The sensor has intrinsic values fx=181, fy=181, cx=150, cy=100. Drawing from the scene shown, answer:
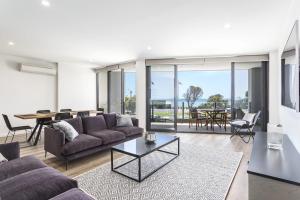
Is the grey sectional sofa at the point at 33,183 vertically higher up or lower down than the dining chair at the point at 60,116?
lower down

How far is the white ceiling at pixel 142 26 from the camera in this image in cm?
262

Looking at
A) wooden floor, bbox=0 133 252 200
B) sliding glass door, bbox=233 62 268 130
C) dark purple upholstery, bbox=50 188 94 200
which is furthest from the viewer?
sliding glass door, bbox=233 62 268 130

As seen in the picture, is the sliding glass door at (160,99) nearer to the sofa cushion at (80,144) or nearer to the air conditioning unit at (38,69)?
the sofa cushion at (80,144)

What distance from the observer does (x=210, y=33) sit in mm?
3697

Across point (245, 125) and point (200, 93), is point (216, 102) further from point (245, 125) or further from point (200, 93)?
point (245, 125)

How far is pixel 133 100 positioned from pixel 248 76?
4035mm

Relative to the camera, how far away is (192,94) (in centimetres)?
837

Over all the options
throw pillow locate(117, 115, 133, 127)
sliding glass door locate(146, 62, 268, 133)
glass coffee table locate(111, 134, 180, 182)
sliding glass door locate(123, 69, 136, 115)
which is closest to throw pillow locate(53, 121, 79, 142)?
glass coffee table locate(111, 134, 180, 182)

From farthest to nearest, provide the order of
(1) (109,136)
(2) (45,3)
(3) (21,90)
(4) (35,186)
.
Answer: (3) (21,90), (1) (109,136), (2) (45,3), (4) (35,186)

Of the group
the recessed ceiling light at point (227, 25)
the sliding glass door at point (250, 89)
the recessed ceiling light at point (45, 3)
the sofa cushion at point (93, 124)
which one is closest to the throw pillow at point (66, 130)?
the sofa cushion at point (93, 124)

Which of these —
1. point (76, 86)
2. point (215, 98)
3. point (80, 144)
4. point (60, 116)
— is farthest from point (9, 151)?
point (215, 98)

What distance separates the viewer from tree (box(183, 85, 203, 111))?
8148mm

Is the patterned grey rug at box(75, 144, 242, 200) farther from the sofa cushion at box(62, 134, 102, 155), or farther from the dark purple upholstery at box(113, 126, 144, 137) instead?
the dark purple upholstery at box(113, 126, 144, 137)

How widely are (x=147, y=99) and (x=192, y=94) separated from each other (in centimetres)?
292
